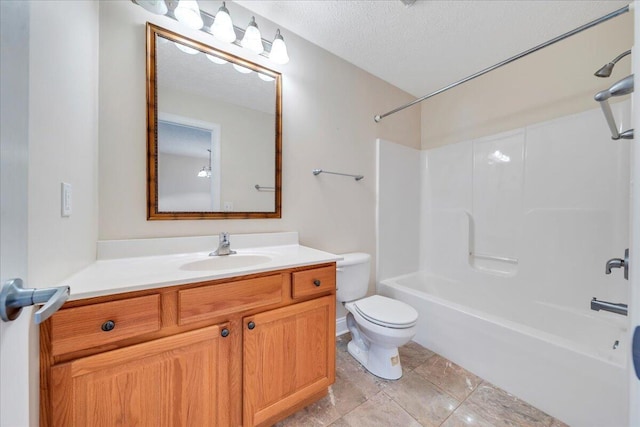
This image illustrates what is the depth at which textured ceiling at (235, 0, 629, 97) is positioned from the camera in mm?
1437

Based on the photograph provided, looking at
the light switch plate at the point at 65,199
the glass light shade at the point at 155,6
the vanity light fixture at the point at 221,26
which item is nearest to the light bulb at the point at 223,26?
the vanity light fixture at the point at 221,26

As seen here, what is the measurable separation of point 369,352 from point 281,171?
140 centimetres

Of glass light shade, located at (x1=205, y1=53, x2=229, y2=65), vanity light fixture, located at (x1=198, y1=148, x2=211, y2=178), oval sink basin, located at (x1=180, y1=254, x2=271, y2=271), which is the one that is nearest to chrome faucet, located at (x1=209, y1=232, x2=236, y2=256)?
oval sink basin, located at (x1=180, y1=254, x2=271, y2=271)

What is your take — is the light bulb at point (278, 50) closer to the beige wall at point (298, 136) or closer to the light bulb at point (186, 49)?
the beige wall at point (298, 136)

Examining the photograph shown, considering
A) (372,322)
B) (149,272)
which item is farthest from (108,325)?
(372,322)

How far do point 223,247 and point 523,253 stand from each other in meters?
2.28

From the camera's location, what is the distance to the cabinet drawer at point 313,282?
1.11 metres

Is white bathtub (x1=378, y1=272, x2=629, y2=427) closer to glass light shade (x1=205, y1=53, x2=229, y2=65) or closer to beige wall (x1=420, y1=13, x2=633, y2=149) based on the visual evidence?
beige wall (x1=420, y1=13, x2=633, y2=149)

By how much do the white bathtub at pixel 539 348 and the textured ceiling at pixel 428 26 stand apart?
196 centimetres

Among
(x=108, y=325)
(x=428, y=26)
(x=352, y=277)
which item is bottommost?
(x=352, y=277)

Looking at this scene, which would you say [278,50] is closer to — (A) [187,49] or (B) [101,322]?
(A) [187,49]

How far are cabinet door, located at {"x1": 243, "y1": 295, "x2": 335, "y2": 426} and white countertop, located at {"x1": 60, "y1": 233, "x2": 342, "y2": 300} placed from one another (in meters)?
0.21

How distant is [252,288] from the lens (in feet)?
3.23

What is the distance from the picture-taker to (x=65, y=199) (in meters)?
0.79
